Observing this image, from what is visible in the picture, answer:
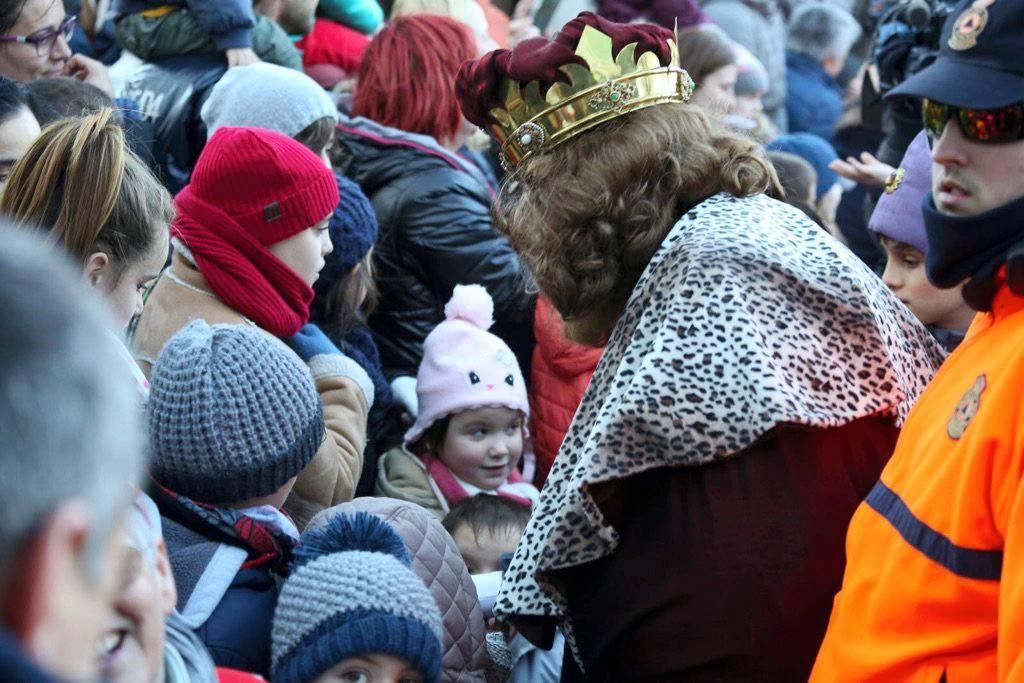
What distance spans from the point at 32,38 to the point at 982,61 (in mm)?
3084

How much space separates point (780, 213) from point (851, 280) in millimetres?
224

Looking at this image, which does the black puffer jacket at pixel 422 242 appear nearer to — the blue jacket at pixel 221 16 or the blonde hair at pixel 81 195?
the blue jacket at pixel 221 16

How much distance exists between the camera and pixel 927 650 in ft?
6.12

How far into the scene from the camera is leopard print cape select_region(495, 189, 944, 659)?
229 cm

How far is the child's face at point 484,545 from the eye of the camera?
3465 millimetres

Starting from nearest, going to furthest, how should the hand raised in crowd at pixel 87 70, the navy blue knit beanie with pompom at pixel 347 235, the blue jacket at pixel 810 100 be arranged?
the navy blue knit beanie with pompom at pixel 347 235 < the hand raised in crowd at pixel 87 70 < the blue jacket at pixel 810 100

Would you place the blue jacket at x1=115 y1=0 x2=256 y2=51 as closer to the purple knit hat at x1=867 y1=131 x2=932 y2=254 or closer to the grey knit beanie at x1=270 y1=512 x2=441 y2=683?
the purple knit hat at x1=867 y1=131 x2=932 y2=254

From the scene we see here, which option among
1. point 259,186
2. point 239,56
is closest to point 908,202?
point 259,186

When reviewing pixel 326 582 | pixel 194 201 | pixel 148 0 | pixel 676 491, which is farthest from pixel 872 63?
pixel 326 582

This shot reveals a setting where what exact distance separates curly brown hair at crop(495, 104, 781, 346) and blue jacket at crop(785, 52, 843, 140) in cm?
587

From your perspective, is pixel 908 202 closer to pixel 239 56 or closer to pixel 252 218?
pixel 252 218

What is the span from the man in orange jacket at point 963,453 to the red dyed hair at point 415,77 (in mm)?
2647

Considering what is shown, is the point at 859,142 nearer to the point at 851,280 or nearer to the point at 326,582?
the point at 851,280

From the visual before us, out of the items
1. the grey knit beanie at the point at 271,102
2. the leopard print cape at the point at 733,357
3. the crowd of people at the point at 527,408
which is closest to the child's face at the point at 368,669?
the crowd of people at the point at 527,408
